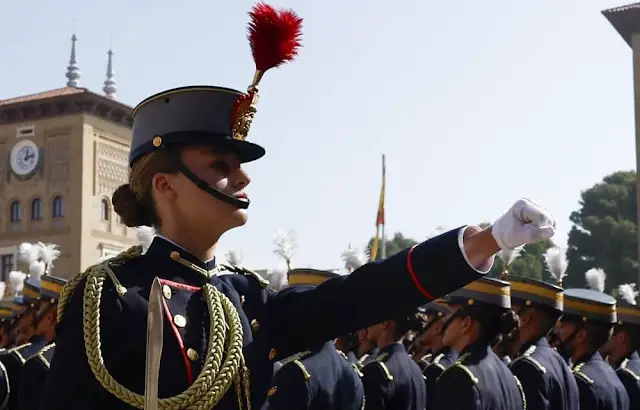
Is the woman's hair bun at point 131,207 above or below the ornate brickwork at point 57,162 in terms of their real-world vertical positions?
below

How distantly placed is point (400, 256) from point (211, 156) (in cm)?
67

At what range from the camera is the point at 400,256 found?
294cm

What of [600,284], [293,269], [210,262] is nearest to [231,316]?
[210,262]

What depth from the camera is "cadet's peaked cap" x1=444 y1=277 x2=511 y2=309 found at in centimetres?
667

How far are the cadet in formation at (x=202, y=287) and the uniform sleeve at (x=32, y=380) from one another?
4148mm

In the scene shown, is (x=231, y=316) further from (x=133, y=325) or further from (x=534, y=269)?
(x=534, y=269)

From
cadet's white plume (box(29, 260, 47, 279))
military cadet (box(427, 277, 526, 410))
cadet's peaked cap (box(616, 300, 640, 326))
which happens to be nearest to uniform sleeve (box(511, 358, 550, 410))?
military cadet (box(427, 277, 526, 410))

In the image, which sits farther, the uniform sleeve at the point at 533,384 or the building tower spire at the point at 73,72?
the building tower spire at the point at 73,72

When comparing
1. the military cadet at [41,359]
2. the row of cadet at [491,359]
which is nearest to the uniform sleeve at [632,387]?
the row of cadet at [491,359]

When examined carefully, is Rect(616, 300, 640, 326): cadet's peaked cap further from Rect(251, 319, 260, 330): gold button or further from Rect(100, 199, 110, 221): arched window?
Rect(100, 199, 110, 221): arched window

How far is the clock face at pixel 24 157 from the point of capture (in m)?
47.9

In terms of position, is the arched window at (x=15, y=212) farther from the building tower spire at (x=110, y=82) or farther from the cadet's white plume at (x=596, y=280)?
the cadet's white plume at (x=596, y=280)

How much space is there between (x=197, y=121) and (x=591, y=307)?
6.00m

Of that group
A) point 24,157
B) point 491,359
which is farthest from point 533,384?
point 24,157
